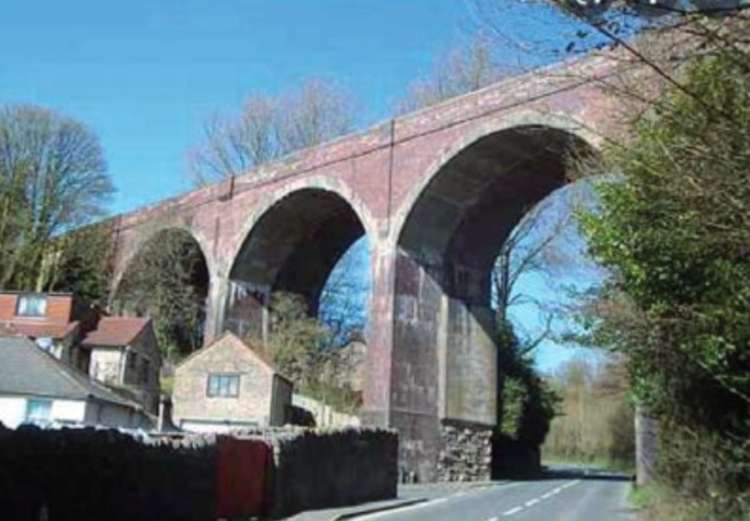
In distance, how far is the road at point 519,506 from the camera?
17922mm

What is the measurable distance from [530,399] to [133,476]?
32023 mm

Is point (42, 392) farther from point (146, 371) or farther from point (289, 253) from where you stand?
point (289, 253)

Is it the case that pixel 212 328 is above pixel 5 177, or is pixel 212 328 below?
below

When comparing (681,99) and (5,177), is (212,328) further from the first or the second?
(681,99)

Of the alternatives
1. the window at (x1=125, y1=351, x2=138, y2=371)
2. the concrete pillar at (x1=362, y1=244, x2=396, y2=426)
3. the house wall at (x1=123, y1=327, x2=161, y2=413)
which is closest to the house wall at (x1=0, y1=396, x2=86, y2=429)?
the concrete pillar at (x1=362, y1=244, x2=396, y2=426)

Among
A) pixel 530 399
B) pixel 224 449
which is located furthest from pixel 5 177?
pixel 224 449

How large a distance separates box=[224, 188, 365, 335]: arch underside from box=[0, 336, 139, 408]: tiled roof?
40.8 feet

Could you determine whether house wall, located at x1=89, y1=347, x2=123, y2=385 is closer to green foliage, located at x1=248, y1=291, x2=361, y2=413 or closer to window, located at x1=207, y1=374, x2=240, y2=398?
window, located at x1=207, y1=374, x2=240, y2=398

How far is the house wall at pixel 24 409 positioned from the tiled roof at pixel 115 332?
1016 centimetres

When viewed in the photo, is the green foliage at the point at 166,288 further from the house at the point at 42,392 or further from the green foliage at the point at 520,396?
the house at the point at 42,392

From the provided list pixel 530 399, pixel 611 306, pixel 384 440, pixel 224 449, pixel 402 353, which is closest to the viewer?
pixel 611 306

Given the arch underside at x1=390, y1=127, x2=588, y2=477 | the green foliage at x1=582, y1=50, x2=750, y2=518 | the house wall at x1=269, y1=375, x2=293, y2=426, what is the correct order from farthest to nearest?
the house wall at x1=269, y1=375, x2=293, y2=426 → the arch underside at x1=390, y1=127, x2=588, y2=477 → the green foliage at x1=582, y1=50, x2=750, y2=518

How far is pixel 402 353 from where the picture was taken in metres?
32.7

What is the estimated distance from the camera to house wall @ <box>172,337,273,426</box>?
34.6 meters
